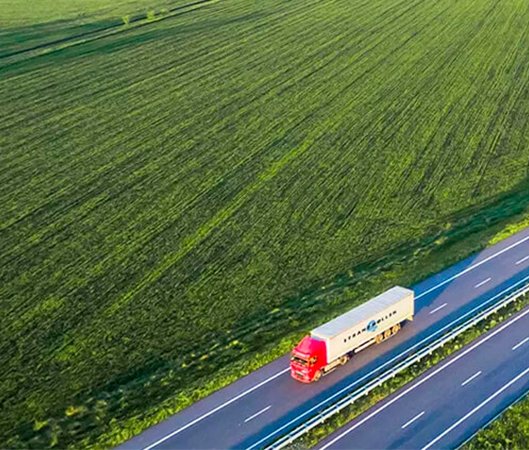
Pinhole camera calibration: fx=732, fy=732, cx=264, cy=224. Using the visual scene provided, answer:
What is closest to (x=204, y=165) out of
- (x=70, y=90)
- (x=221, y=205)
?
(x=221, y=205)

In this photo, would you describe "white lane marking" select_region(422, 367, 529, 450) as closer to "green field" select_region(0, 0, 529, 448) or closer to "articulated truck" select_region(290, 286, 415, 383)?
"articulated truck" select_region(290, 286, 415, 383)

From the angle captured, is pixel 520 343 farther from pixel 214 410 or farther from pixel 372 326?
pixel 214 410

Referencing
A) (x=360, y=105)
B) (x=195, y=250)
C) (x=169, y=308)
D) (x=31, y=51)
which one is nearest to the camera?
(x=169, y=308)

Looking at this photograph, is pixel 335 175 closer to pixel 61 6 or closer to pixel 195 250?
pixel 195 250

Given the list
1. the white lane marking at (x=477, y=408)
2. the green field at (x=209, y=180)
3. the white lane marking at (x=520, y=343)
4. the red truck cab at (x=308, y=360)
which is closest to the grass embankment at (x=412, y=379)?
the white lane marking at (x=477, y=408)

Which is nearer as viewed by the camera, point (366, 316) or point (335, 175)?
point (366, 316)

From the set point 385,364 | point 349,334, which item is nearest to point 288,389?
point 349,334
